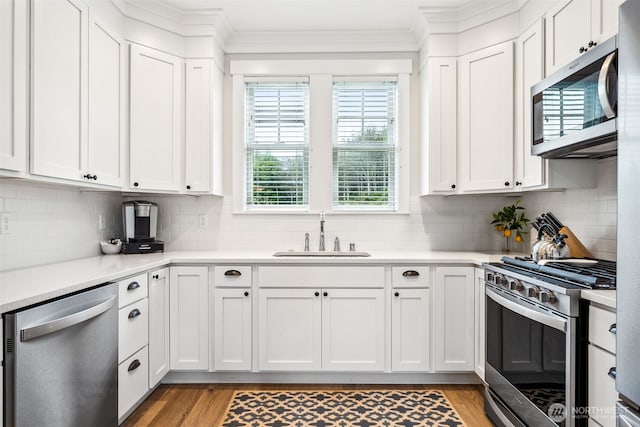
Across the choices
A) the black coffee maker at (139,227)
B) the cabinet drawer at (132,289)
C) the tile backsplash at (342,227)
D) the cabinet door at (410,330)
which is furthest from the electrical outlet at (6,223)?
the cabinet door at (410,330)

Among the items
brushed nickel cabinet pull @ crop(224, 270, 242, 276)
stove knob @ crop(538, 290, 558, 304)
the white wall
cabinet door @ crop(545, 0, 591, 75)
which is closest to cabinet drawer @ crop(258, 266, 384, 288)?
brushed nickel cabinet pull @ crop(224, 270, 242, 276)

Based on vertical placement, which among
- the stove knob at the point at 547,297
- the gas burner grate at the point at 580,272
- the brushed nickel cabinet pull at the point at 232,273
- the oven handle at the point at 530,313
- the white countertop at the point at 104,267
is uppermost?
the gas burner grate at the point at 580,272

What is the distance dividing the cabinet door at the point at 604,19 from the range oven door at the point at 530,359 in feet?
4.40

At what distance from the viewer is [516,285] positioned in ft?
6.59

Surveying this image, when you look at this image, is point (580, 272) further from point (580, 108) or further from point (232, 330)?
point (232, 330)

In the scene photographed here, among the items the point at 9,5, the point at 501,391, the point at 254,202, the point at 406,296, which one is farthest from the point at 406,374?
the point at 9,5

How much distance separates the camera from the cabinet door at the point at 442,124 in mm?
2992

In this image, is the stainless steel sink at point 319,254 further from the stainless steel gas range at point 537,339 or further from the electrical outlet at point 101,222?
the electrical outlet at point 101,222

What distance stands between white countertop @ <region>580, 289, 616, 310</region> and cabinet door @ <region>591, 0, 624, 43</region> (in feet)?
3.97

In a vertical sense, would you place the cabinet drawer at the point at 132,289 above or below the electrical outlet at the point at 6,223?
below

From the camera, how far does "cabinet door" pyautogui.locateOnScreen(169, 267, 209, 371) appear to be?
2.75 metres

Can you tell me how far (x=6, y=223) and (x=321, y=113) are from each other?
7.48 ft

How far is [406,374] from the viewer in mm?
2832

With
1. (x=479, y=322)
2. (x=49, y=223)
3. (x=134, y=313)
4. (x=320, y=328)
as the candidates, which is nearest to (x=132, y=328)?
(x=134, y=313)
